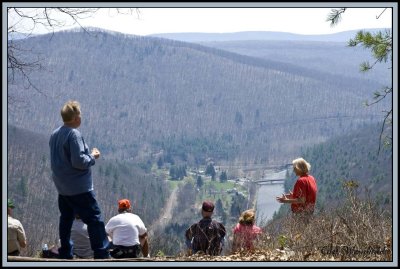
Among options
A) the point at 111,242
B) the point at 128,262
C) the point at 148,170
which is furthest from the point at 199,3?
the point at 148,170

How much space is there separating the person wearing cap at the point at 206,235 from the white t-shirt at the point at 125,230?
476 mm

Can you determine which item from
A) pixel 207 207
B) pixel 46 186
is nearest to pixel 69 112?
pixel 207 207

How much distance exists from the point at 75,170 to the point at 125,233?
44.2 inches

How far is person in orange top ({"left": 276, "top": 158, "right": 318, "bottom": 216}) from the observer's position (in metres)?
7.12

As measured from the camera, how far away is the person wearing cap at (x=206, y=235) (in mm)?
6742

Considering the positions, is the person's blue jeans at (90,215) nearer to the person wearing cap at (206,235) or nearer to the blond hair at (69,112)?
the blond hair at (69,112)

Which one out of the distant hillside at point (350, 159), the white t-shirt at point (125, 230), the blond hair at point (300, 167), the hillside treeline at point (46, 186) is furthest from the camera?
the distant hillside at point (350, 159)

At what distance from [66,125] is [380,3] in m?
2.65

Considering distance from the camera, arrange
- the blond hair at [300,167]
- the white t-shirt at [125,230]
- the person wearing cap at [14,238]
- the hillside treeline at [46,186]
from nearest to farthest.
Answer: the person wearing cap at [14,238] < the white t-shirt at [125,230] < the blond hair at [300,167] < the hillside treeline at [46,186]

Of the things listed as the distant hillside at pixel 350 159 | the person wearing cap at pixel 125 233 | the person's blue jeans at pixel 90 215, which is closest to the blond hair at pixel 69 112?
the person's blue jeans at pixel 90 215

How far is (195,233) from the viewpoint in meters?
6.78

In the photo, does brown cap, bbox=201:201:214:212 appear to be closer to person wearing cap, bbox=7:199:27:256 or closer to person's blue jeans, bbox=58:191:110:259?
person's blue jeans, bbox=58:191:110:259

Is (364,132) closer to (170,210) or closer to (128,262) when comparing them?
(170,210)

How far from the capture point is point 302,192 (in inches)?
283
